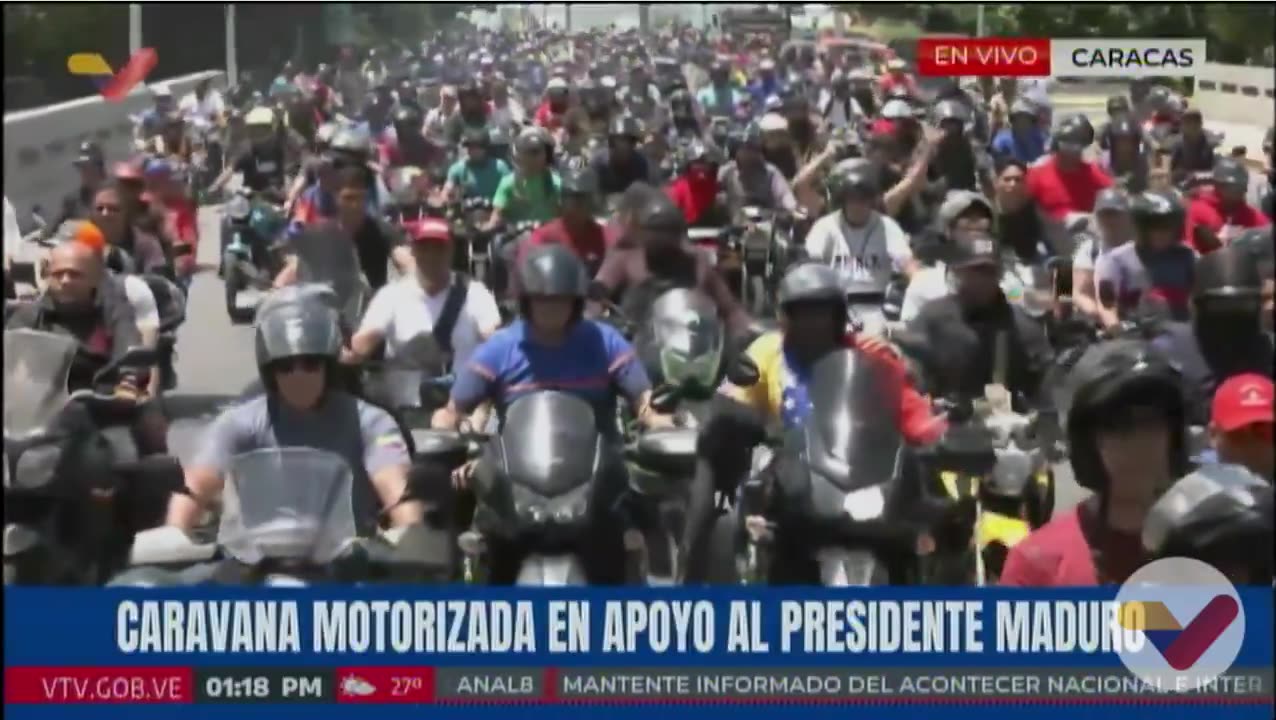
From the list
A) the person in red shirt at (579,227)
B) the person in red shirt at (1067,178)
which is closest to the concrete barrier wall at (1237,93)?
the person in red shirt at (1067,178)

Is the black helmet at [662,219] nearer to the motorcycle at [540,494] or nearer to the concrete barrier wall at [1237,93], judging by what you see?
the concrete barrier wall at [1237,93]

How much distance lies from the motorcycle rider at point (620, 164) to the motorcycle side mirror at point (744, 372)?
4543 mm

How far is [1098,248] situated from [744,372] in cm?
166

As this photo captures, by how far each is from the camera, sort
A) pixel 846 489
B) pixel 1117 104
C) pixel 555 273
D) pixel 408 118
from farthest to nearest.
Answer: pixel 408 118
pixel 1117 104
pixel 555 273
pixel 846 489

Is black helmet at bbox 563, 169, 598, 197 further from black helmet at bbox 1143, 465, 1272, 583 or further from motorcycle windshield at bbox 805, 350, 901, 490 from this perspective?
black helmet at bbox 1143, 465, 1272, 583

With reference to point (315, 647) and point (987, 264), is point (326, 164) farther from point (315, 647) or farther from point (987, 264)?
point (315, 647)

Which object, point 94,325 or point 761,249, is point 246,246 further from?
point 94,325

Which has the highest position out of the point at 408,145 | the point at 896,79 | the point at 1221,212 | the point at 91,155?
the point at 896,79

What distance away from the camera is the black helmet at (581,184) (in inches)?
396

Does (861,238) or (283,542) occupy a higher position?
(861,238)

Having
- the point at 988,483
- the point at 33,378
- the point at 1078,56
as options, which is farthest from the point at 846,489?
the point at 33,378

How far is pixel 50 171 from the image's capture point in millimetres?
9047

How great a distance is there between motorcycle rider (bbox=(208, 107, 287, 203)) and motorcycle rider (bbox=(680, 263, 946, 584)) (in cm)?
527

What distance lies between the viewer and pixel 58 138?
8.02 m
